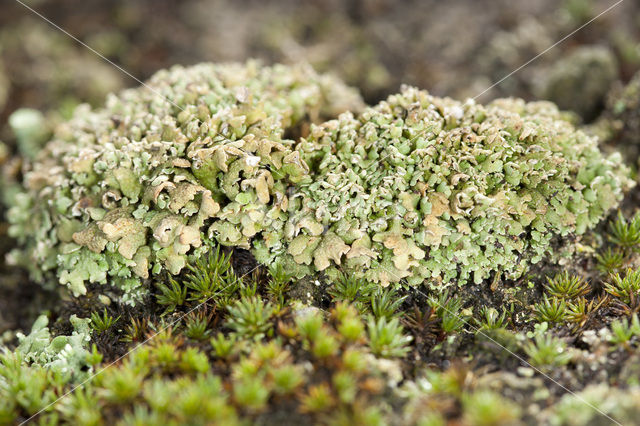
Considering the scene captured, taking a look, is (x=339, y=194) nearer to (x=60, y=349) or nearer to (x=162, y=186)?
(x=162, y=186)

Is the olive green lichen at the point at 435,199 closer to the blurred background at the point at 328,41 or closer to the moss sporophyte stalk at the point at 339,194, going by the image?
the moss sporophyte stalk at the point at 339,194

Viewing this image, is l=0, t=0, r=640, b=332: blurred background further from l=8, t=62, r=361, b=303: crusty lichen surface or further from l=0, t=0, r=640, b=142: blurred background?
l=8, t=62, r=361, b=303: crusty lichen surface

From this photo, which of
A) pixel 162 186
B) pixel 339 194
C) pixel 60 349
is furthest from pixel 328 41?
pixel 60 349

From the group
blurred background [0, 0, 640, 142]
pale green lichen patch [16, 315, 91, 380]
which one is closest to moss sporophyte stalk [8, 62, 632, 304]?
pale green lichen patch [16, 315, 91, 380]

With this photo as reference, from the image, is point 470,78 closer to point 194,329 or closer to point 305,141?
point 305,141

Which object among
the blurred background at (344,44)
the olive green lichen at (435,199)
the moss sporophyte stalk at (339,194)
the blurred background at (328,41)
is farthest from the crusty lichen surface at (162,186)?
the blurred background at (328,41)

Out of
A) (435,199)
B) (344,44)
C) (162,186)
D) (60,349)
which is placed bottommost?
(60,349)
